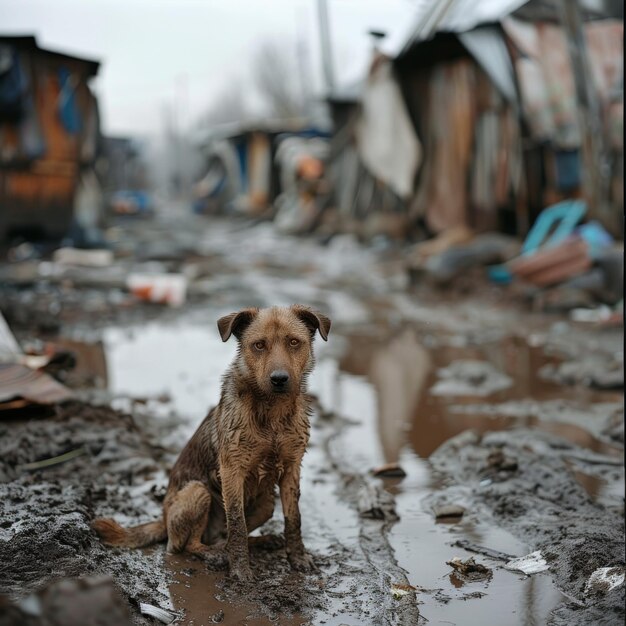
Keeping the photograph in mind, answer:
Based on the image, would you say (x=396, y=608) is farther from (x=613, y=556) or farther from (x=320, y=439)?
(x=320, y=439)

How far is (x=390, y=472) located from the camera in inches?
220

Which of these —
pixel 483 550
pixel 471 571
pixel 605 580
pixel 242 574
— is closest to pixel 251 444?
pixel 242 574

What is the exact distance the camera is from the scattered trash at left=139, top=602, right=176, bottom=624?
3.39 m

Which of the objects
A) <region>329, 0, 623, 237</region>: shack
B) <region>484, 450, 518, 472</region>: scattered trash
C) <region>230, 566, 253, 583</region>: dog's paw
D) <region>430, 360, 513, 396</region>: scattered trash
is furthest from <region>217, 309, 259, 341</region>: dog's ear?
<region>329, 0, 623, 237</region>: shack

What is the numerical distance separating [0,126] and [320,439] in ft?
39.2

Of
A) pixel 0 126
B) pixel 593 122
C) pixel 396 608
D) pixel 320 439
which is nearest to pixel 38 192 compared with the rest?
pixel 0 126

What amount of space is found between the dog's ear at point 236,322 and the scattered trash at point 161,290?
8479mm

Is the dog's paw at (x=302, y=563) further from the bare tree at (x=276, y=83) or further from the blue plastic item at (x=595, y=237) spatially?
the bare tree at (x=276, y=83)

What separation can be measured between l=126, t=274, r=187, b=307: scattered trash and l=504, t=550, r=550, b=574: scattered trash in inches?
345

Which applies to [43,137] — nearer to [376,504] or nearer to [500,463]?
[500,463]

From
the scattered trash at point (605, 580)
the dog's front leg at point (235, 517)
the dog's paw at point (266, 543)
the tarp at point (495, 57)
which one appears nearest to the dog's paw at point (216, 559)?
the dog's front leg at point (235, 517)

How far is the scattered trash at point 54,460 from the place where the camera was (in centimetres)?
525

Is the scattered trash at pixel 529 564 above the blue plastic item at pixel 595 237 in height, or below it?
below

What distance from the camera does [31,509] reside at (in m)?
4.29
